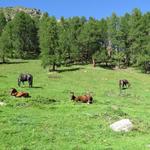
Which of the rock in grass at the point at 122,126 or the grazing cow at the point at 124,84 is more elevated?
the rock in grass at the point at 122,126

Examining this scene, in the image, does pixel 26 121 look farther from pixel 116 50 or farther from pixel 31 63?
pixel 116 50

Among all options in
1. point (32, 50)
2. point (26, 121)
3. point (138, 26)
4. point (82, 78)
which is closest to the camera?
point (26, 121)

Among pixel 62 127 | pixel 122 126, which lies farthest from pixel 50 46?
pixel 122 126

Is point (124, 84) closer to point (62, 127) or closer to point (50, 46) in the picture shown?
point (50, 46)

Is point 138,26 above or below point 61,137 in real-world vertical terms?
above

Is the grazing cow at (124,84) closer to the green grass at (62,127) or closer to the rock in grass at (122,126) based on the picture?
the green grass at (62,127)

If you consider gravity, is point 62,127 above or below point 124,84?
above

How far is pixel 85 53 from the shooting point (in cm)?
10806

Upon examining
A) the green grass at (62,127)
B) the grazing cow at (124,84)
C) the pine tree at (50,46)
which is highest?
the pine tree at (50,46)

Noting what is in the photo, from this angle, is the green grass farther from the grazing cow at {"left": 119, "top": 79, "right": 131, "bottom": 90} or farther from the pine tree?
the pine tree

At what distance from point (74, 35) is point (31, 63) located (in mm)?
14820

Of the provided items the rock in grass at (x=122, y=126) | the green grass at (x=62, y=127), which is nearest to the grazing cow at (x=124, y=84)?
the green grass at (x=62, y=127)

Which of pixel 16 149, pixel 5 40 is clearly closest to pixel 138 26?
pixel 5 40

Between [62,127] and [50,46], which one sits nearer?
[62,127]
